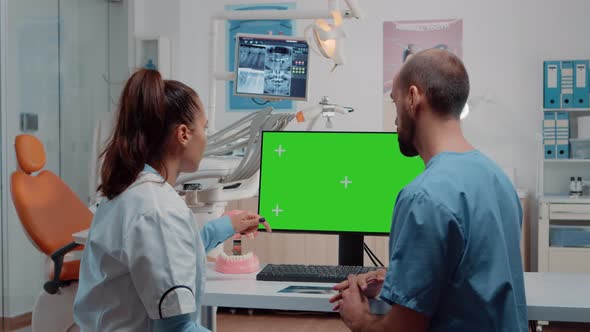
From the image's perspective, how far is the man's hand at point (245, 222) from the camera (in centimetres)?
189

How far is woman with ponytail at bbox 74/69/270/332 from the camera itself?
1181 mm

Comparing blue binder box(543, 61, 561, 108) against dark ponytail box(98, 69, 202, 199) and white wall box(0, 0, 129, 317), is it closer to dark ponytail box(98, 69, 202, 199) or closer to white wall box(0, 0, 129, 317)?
white wall box(0, 0, 129, 317)

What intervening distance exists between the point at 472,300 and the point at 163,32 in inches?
182

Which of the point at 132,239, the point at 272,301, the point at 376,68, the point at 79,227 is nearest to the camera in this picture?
the point at 132,239

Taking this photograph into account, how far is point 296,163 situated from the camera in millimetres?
2053

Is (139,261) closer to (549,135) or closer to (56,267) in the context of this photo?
(56,267)

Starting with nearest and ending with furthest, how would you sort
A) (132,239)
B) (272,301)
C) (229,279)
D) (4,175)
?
(132,239) < (272,301) < (229,279) < (4,175)

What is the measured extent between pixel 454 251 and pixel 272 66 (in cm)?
132

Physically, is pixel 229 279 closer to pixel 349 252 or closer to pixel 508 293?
pixel 349 252

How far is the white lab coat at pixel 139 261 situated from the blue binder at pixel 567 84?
3767mm

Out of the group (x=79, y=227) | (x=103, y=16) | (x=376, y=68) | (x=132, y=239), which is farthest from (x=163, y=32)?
(x=132, y=239)

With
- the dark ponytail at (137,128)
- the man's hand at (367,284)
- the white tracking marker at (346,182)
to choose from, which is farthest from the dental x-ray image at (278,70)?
the dark ponytail at (137,128)

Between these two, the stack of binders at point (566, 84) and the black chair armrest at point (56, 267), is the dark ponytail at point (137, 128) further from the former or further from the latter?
the stack of binders at point (566, 84)

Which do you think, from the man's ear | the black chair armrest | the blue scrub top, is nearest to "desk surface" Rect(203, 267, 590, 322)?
the blue scrub top
